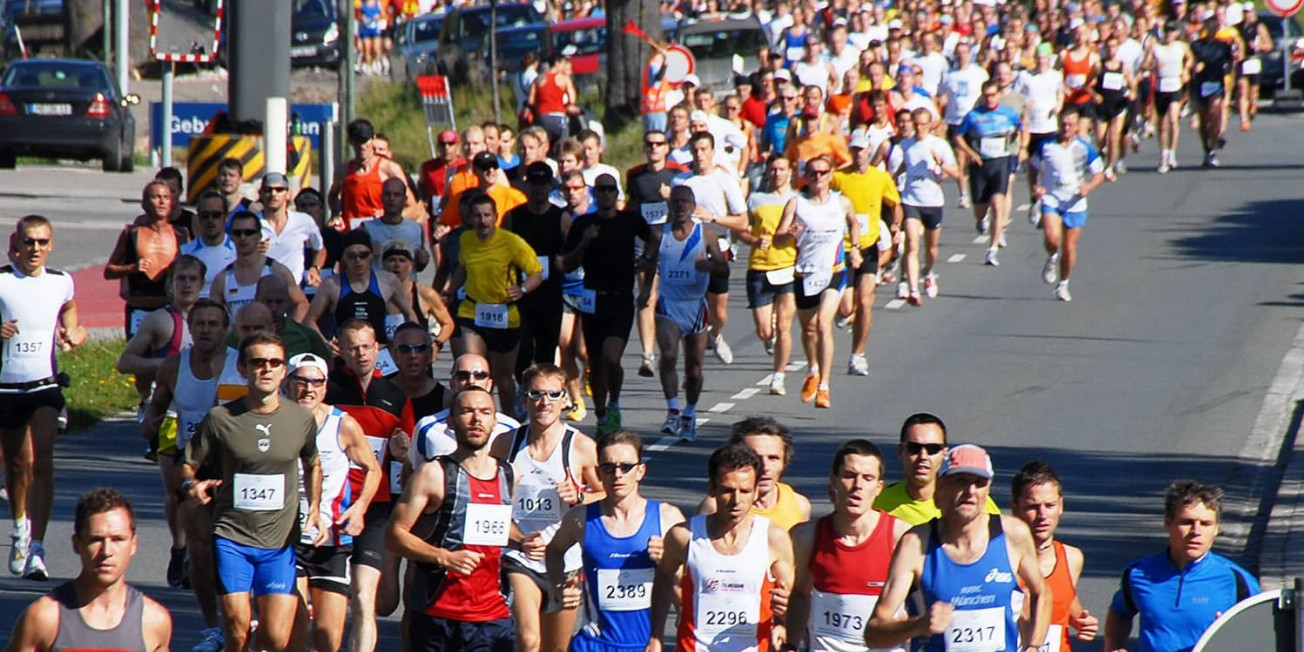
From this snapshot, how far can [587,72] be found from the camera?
37.3 m

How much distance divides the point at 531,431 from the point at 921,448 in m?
1.77

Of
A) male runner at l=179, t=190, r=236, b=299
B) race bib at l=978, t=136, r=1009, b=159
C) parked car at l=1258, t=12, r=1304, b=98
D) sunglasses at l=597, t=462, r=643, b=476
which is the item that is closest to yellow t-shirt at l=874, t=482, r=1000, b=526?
sunglasses at l=597, t=462, r=643, b=476

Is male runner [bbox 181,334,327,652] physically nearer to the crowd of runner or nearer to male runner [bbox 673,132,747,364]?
the crowd of runner

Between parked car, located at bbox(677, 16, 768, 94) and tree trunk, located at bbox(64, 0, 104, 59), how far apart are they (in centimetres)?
1181

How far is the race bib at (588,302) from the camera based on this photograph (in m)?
15.3

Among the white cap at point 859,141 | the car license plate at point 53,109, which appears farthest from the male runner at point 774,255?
the car license plate at point 53,109

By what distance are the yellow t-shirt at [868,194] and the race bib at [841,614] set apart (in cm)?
1001

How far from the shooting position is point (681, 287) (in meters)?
15.6

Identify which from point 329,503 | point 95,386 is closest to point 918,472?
point 329,503

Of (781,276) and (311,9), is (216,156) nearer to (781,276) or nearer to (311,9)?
(781,276)

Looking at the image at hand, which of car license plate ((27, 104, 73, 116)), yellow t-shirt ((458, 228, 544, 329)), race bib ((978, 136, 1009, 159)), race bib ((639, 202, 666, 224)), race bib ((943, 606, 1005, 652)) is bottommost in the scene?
race bib ((943, 606, 1005, 652))

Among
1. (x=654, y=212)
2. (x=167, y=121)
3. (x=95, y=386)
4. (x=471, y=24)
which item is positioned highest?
(x=471, y=24)

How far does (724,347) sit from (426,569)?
10004 mm

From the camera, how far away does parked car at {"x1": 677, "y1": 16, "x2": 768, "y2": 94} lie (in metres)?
35.7
